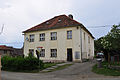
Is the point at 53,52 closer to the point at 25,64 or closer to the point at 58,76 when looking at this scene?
the point at 25,64

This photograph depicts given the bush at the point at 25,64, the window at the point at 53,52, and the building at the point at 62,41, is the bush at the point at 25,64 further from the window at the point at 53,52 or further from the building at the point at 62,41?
the window at the point at 53,52

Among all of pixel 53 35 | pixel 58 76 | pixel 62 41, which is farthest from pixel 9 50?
pixel 58 76

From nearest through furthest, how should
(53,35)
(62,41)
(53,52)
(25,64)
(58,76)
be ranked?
(58,76)
(25,64)
(62,41)
(53,52)
(53,35)

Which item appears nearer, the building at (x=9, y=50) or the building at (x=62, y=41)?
the building at (x=62, y=41)

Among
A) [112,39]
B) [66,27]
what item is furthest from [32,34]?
[112,39]

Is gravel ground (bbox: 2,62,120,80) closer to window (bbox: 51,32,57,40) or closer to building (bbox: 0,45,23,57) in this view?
window (bbox: 51,32,57,40)

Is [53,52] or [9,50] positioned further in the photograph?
[9,50]

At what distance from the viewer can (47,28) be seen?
2544 cm

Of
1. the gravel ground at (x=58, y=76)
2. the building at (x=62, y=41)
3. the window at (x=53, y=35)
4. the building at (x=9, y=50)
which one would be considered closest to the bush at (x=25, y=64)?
the gravel ground at (x=58, y=76)

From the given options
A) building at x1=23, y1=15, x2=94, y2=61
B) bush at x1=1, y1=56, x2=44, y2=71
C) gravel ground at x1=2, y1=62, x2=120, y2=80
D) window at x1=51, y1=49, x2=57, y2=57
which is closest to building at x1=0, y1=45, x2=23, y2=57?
building at x1=23, y1=15, x2=94, y2=61

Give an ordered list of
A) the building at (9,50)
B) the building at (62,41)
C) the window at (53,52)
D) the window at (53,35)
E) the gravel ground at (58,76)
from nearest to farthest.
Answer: the gravel ground at (58,76)
the building at (62,41)
the window at (53,52)
the window at (53,35)
the building at (9,50)

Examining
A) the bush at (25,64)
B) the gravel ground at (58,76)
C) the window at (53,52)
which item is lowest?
the gravel ground at (58,76)

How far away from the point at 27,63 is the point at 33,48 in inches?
435

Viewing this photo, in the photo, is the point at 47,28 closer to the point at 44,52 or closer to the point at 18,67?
the point at 44,52
